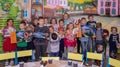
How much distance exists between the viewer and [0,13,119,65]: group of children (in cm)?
789

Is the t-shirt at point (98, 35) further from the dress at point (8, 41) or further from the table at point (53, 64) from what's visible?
the table at point (53, 64)

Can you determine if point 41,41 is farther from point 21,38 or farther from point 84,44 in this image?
point 84,44

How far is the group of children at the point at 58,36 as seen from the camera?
7.89 metres

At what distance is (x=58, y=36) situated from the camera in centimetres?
811

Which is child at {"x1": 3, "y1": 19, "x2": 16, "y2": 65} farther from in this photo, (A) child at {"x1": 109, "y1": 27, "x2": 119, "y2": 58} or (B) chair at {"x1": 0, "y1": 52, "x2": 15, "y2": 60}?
(A) child at {"x1": 109, "y1": 27, "x2": 119, "y2": 58}

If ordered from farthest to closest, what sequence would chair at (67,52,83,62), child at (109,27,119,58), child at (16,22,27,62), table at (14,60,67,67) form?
child at (109,27,119,58)
child at (16,22,27,62)
chair at (67,52,83,62)
table at (14,60,67,67)

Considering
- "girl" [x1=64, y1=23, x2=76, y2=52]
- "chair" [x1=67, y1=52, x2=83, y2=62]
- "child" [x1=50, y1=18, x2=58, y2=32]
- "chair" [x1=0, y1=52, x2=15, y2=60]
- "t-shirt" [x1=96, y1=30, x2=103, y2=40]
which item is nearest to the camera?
"chair" [x1=0, y1=52, x2=15, y2=60]

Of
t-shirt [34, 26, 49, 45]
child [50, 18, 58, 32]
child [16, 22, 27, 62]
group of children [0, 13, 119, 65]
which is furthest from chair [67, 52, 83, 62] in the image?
child [50, 18, 58, 32]

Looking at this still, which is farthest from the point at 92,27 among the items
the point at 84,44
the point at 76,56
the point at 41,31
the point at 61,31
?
the point at 76,56

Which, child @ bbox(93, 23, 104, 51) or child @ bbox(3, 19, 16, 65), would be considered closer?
child @ bbox(3, 19, 16, 65)

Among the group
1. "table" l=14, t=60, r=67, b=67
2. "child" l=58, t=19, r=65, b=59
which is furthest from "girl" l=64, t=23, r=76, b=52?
"table" l=14, t=60, r=67, b=67

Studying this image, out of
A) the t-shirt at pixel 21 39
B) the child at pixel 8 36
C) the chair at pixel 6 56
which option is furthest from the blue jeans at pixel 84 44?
the chair at pixel 6 56

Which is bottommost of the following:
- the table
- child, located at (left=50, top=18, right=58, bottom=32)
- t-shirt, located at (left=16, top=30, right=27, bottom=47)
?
the table

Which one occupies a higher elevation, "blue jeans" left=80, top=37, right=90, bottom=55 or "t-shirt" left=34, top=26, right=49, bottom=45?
"t-shirt" left=34, top=26, right=49, bottom=45
